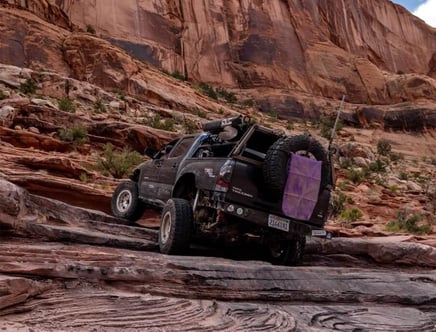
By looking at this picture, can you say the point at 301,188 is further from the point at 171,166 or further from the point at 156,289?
the point at 156,289

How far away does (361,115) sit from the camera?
47.4m

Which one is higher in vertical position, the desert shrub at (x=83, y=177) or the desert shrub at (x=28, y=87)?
the desert shrub at (x=28, y=87)

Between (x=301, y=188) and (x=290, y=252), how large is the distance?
131 centimetres

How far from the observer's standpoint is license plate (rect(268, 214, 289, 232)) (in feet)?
19.9

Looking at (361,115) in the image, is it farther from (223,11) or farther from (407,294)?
(407,294)

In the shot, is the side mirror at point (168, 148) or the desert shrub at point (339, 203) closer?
the side mirror at point (168, 148)

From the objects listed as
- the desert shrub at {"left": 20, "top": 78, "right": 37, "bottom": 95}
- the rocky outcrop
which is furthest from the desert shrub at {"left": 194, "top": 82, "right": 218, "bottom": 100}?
the rocky outcrop

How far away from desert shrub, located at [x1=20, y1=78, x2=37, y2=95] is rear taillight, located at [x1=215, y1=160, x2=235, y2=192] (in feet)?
70.7

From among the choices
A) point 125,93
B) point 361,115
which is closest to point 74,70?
point 125,93

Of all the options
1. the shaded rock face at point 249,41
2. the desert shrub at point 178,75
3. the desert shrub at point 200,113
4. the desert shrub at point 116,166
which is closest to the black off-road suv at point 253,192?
the desert shrub at point 116,166

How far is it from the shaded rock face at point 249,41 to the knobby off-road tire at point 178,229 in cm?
3814

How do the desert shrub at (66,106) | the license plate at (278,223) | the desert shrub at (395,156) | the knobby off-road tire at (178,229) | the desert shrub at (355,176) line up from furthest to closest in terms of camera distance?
the desert shrub at (395,156) < the desert shrub at (355,176) < the desert shrub at (66,106) < the license plate at (278,223) < the knobby off-road tire at (178,229)

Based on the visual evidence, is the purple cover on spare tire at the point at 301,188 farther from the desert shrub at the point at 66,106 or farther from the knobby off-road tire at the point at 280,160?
the desert shrub at the point at 66,106

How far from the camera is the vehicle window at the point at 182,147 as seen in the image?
7.70 m
